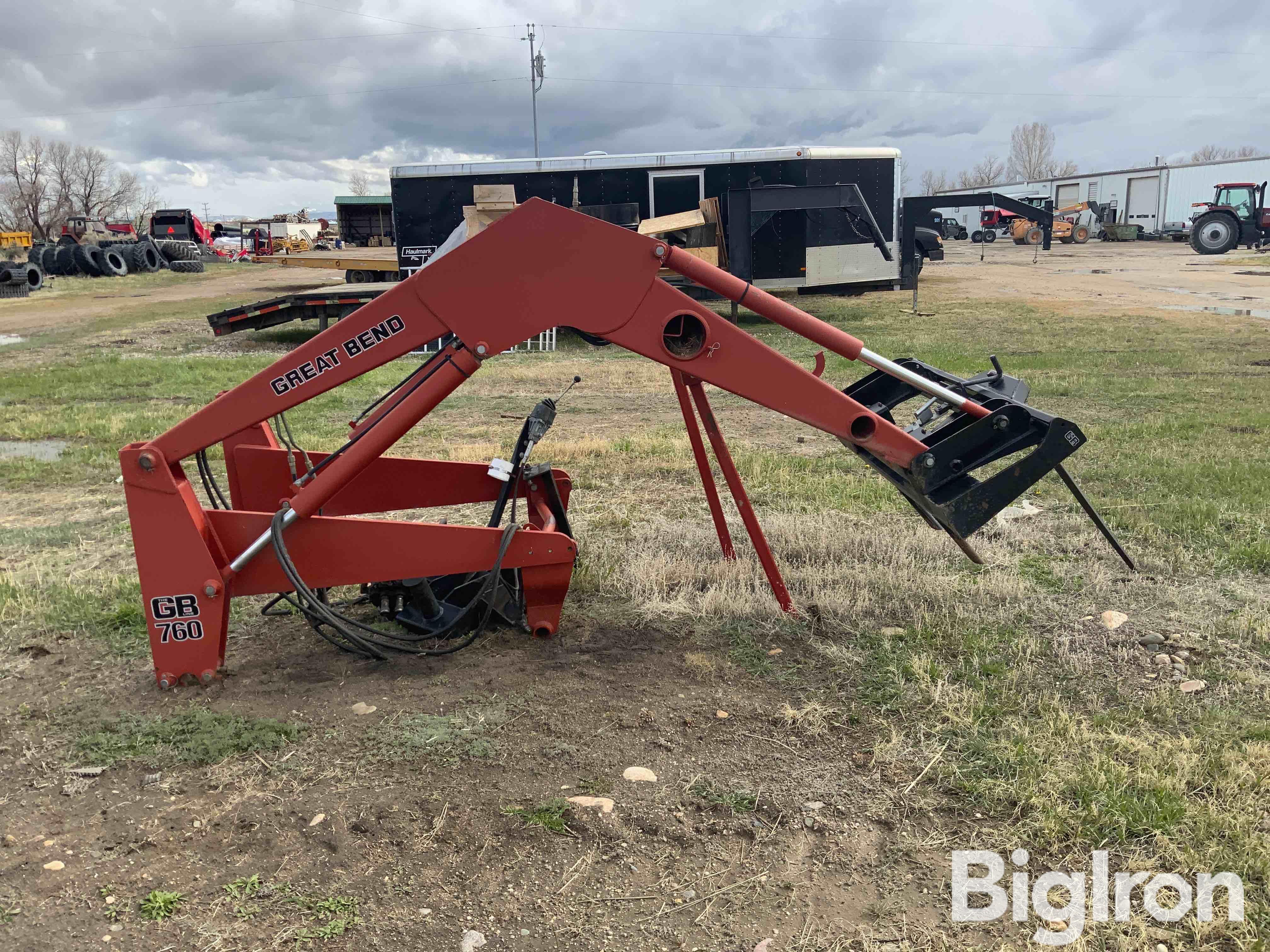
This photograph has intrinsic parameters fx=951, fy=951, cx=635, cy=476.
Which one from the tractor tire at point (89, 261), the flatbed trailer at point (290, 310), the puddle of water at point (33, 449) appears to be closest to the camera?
the puddle of water at point (33, 449)

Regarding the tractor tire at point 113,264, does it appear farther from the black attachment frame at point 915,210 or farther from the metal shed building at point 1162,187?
the metal shed building at point 1162,187

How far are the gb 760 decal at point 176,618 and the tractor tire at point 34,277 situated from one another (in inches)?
1243

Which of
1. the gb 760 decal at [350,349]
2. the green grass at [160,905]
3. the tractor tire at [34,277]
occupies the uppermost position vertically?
the tractor tire at [34,277]

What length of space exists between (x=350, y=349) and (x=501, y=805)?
6.07 feet

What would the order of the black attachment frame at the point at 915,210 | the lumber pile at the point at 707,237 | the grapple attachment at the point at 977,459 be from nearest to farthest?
the grapple attachment at the point at 977,459
the lumber pile at the point at 707,237
the black attachment frame at the point at 915,210

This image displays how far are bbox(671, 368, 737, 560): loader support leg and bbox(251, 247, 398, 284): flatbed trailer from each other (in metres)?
17.7

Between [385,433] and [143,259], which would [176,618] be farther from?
[143,259]

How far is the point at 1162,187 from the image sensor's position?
5012cm

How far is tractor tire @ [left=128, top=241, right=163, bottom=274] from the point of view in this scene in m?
38.7

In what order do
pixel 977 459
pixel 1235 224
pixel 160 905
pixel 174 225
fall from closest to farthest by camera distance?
pixel 160 905, pixel 977 459, pixel 1235 224, pixel 174 225

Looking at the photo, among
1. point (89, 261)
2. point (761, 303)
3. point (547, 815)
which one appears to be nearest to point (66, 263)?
point (89, 261)

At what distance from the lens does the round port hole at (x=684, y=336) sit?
3.78 m

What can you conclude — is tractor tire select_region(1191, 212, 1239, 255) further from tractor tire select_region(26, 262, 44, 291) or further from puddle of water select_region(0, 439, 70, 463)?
tractor tire select_region(26, 262, 44, 291)

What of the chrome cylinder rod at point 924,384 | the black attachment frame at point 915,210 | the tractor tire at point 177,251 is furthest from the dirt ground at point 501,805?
the tractor tire at point 177,251
